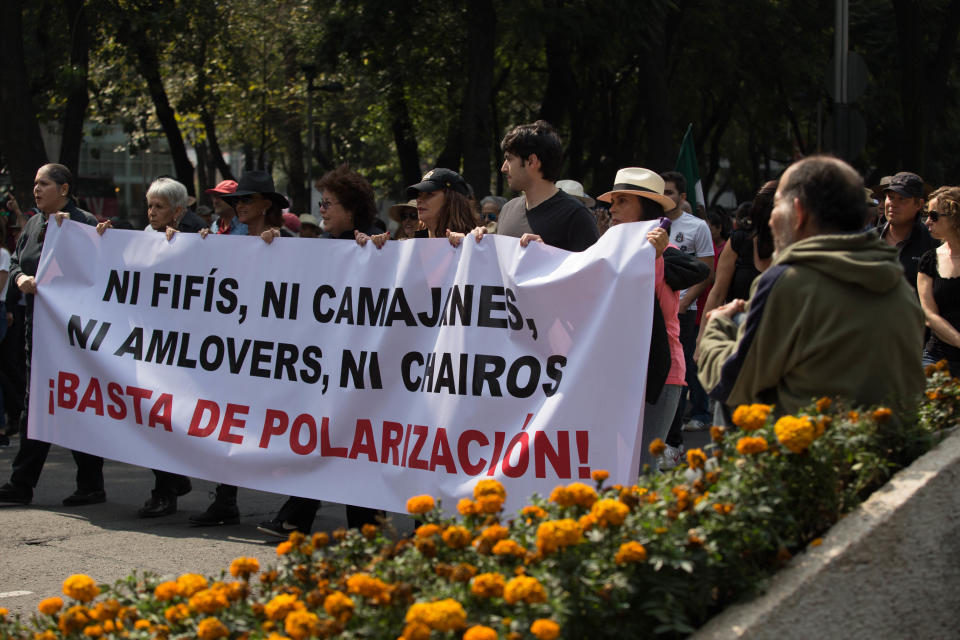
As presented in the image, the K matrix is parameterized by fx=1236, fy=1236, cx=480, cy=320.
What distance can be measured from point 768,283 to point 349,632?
150cm

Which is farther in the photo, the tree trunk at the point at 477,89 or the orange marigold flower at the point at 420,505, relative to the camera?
the tree trunk at the point at 477,89

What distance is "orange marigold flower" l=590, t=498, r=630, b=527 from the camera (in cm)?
286

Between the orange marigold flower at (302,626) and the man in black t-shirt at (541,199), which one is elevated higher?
the man in black t-shirt at (541,199)

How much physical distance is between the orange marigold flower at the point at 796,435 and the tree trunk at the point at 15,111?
38.5ft

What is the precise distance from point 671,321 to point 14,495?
4119 millimetres

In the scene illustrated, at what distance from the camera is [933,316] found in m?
6.07

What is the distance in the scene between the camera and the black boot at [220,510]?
266 inches

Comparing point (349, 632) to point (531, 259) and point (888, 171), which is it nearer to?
point (531, 259)

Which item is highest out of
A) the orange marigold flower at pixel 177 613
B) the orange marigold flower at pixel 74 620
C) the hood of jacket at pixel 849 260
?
the hood of jacket at pixel 849 260

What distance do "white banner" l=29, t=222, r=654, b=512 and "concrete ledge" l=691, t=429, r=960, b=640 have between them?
1.69 meters

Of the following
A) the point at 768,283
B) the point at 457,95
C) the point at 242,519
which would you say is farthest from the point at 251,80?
the point at 768,283

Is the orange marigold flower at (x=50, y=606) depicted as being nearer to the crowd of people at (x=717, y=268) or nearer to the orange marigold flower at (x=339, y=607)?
the orange marigold flower at (x=339, y=607)

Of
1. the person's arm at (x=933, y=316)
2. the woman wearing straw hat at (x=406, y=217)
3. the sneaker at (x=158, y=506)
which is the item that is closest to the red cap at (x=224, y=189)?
the woman wearing straw hat at (x=406, y=217)

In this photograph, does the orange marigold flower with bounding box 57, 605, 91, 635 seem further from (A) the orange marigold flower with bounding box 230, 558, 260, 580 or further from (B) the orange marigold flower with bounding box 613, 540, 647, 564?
(B) the orange marigold flower with bounding box 613, 540, 647, 564
